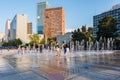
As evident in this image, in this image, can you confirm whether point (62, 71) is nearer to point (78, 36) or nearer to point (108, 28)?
point (108, 28)

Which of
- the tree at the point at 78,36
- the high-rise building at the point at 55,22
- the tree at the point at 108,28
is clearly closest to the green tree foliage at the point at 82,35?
the tree at the point at 78,36

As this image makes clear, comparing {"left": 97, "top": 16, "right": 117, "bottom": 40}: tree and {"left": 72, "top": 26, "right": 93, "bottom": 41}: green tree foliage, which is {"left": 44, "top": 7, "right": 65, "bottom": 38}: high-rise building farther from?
{"left": 97, "top": 16, "right": 117, "bottom": 40}: tree

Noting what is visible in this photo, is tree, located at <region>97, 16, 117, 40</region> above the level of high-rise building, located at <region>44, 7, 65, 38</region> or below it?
below

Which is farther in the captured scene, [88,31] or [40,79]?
[88,31]

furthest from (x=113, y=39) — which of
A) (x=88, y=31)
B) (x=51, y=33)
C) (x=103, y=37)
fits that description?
(x=51, y=33)

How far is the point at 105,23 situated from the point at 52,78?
219 feet

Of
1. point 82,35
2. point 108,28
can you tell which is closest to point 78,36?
point 82,35

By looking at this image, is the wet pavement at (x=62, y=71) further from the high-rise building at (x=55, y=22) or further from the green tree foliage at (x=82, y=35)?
the high-rise building at (x=55, y=22)

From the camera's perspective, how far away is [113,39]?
75.2 m

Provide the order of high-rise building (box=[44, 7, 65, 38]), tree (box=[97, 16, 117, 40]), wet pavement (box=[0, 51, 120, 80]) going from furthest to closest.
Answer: high-rise building (box=[44, 7, 65, 38]) → tree (box=[97, 16, 117, 40]) → wet pavement (box=[0, 51, 120, 80])

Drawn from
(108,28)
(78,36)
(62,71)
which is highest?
(108,28)

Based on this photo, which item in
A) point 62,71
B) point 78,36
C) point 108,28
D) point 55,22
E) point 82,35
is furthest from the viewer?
point 55,22

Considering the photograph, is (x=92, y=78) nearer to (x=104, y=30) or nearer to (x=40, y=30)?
(x=104, y=30)

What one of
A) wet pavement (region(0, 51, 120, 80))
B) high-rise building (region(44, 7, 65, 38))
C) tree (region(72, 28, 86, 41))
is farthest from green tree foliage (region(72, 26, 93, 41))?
high-rise building (region(44, 7, 65, 38))
